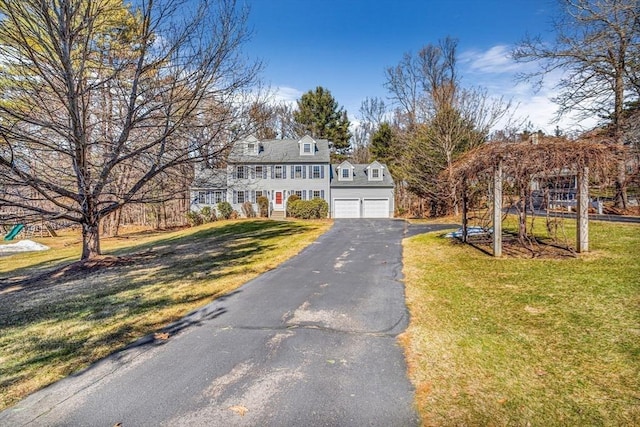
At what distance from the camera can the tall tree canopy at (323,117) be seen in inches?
1566

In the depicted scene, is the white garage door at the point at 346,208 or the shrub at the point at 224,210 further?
the white garage door at the point at 346,208

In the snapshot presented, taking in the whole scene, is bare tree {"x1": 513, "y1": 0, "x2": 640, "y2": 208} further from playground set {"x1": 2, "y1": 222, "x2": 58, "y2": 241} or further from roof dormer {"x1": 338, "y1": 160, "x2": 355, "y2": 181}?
playground set {"x1": 2, "y1": 222, "x2": 58, "y2": 241}

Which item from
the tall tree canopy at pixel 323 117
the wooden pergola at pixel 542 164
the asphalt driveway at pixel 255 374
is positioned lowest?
the asphalt driveway at pixel 255 374

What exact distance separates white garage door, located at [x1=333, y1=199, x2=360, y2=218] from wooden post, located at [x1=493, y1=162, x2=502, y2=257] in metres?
18.8

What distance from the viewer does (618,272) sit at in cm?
636

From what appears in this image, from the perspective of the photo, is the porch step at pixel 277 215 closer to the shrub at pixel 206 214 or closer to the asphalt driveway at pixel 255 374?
the shrub at pixel 206 214

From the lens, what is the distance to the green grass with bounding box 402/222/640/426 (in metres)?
2.77

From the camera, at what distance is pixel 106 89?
9.62 m

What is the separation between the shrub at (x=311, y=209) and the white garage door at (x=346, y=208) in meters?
1.30

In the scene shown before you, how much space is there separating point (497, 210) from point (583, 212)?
6.46ft

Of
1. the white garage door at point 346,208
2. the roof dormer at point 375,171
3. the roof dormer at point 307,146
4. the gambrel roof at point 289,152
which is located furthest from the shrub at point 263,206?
the roof dormer at point 375,171

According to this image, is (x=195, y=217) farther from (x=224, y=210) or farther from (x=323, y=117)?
(x=323, y=117)

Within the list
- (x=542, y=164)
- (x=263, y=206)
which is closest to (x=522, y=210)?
(x=542, y=164)

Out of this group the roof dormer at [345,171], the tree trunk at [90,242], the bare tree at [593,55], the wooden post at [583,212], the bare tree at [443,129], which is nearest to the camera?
the wooden post at [583,212]
